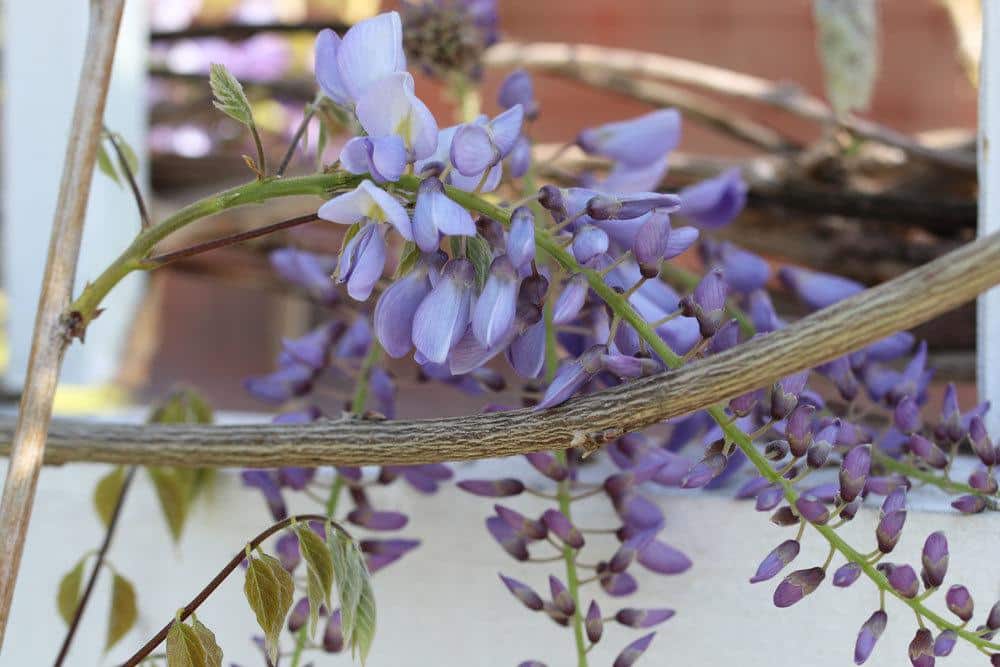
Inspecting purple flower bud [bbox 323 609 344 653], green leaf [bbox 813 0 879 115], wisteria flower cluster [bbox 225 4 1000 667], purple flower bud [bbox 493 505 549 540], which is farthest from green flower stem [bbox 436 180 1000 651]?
green leaf [bbox 813 0 879 115]

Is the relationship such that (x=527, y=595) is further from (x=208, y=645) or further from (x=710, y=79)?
(x=710, y=79)

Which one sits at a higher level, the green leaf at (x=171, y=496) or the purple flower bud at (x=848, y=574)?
the green leaf at (x=171, y=496)

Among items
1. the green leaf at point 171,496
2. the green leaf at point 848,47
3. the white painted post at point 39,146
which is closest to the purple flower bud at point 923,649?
the green leaf at point 171,496

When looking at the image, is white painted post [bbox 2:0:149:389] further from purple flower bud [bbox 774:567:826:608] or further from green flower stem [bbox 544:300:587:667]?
purple flower bud [bbox 774:567:826:608]

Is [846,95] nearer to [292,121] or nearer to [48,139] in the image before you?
[48,139]

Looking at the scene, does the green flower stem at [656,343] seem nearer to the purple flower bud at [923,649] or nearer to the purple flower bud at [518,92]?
the purple flower bud at [923,649]
